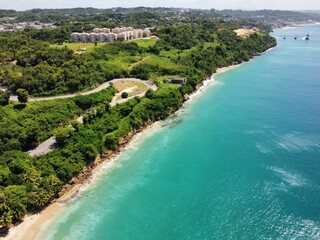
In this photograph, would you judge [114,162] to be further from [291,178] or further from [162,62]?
[162,62]

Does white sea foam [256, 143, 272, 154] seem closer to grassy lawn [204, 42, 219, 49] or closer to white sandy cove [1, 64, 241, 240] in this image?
white sandy cove [1, 64, 241, 240]

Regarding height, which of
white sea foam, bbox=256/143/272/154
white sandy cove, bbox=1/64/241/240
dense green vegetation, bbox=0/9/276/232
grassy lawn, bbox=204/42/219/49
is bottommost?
white sandy cove, bbox=1/64/241/240

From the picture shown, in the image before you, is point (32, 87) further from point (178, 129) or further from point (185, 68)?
point (185, 68)

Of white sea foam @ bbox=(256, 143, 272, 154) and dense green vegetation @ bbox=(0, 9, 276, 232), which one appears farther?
white sea foam @ bbox=(256, 143, 272, 154)

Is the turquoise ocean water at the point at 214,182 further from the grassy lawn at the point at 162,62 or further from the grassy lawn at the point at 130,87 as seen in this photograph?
the grassy lawn at the point at 162,62

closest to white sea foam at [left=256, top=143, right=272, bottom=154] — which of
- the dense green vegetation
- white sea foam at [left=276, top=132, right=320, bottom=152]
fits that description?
white sea foam at [left=276, top=132, right=320, bottom=152]

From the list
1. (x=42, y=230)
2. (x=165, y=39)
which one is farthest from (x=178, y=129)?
(x=165, y=39)

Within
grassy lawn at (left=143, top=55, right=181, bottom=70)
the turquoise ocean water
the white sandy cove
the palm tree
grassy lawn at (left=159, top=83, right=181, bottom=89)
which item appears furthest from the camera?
grassy lawn at (left=143, top=55, right=181, bottom=70)
